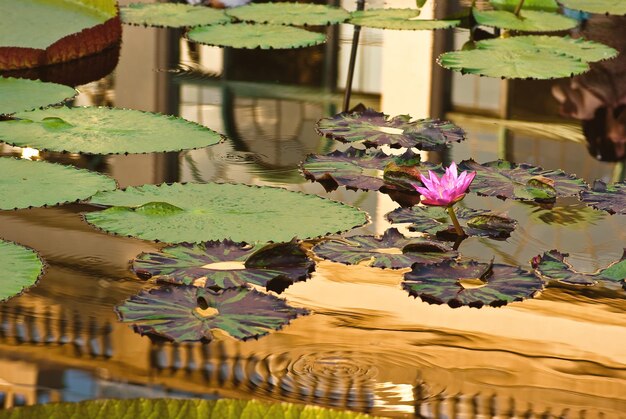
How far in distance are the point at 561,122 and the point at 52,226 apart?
1511 mm

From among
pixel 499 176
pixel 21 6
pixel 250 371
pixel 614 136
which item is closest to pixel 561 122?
pixel 614 136

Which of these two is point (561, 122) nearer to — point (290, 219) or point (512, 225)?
point (512, 225)

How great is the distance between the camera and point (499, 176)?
2426 mm

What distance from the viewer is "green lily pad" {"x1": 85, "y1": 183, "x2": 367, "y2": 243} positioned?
2000mm

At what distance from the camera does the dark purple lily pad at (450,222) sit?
210cm

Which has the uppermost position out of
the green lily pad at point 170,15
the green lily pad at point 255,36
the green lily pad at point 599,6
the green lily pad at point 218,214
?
the green lily pad at point 599,6

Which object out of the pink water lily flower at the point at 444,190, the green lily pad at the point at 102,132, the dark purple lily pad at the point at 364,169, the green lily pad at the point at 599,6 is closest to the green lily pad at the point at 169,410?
the pink water lily flower at the point at 444,190

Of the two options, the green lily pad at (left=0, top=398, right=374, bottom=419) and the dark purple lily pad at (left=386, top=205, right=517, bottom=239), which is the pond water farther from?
the green lily pad at (left=0, top=398, right=374, bottom=419)

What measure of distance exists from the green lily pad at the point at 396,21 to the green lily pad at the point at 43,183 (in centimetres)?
201

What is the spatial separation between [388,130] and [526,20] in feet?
5.48

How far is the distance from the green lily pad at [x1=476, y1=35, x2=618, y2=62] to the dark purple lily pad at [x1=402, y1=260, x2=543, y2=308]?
1.82 meters

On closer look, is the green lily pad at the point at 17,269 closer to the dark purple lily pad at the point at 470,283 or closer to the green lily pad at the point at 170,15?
the dark purple lily pad at the point at 470,283

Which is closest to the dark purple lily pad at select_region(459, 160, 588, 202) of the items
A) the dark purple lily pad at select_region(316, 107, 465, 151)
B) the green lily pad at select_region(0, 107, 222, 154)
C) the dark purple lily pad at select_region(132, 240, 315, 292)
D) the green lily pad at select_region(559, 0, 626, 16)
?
the dark purple lily pad at select_region(316, 107, 465, 151)

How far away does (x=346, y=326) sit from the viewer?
171 centimetres
